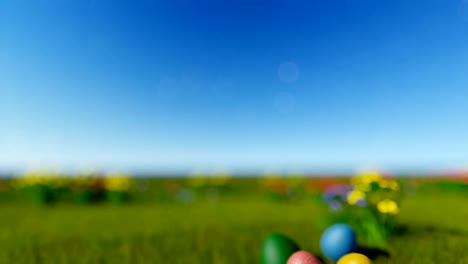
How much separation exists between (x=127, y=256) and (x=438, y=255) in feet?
13.7

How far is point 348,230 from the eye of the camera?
16.3ft

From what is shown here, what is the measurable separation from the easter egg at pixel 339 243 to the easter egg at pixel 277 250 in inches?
29.9

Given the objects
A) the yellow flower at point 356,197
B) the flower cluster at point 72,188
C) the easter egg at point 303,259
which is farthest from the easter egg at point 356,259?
the flower cluster at point 72,188

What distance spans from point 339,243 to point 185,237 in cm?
291

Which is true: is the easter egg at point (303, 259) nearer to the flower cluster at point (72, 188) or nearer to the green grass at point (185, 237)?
A: the green grass at point (185, 237)

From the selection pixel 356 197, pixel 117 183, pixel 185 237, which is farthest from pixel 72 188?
pixel 356 197

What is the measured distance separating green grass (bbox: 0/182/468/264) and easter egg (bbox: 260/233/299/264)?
823mm

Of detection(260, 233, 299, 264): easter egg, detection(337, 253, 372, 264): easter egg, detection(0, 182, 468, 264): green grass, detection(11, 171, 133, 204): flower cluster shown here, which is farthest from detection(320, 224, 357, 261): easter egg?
detection(11, 171, 133, 204): flower cluster

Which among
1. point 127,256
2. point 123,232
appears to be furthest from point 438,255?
point 123,232

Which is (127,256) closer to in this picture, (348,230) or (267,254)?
(267,254)

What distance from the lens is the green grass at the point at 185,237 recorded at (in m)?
5.38

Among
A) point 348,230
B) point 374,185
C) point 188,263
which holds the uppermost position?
point 374,185

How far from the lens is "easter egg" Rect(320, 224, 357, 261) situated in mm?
4844

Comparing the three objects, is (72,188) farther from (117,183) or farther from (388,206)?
(388,206)
